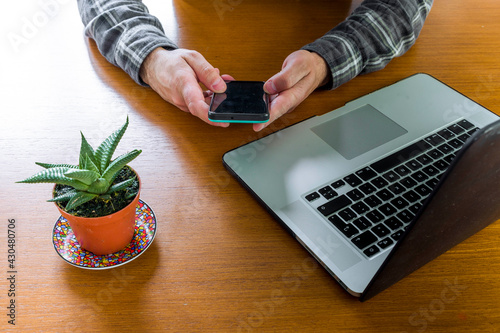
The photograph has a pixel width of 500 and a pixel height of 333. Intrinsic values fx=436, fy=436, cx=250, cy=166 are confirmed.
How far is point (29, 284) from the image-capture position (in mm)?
561

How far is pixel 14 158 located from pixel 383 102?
2.25ft

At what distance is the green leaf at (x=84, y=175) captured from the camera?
49 cm

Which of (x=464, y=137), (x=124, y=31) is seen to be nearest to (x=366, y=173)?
(x=464, y=137)

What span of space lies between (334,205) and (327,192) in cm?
3

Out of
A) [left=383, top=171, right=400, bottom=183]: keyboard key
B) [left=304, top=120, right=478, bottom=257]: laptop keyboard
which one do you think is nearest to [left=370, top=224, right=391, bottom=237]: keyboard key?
[left=304, top=120, right=478, bottom=257]: laptop keyboard

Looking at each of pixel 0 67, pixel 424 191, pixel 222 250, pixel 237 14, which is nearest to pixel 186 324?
pixel 222 250

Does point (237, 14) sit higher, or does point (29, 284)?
point (237, 14)

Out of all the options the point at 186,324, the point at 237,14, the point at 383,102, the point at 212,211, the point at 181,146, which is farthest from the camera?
the point at 237,14

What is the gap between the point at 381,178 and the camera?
0.70 meters

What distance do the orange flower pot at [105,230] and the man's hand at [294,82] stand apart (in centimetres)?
30

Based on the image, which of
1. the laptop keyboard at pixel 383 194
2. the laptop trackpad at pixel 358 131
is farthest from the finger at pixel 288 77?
the laptop keyboard at pixel 383 194

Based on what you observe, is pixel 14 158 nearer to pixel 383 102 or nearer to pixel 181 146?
pixel 181 146

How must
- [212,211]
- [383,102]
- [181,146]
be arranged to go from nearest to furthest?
[212,211], [181,146], [383,102]

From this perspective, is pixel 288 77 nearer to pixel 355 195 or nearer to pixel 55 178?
pixel 355 195
